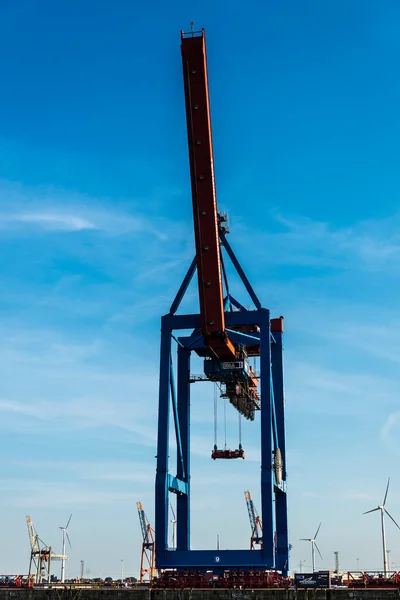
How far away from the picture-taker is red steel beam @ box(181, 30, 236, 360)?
66.9m

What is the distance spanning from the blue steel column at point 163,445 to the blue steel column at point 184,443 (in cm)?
527

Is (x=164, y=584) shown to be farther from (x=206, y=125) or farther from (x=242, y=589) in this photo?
(x=206, y=125)

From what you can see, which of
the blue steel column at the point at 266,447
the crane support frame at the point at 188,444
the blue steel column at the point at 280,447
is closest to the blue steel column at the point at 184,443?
the crane support frame at the point at 188,444

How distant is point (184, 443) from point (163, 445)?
779cm

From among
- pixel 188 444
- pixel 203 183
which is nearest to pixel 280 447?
pixel 188 444

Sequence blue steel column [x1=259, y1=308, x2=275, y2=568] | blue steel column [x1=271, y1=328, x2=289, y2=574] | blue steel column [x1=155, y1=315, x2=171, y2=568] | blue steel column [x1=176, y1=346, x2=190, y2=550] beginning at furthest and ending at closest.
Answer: blue steel column [x1=271, y1=328, x2=289, y2=574]
blue steel column [x1=176, y1=346, x2=190, y2=550]
blue steel column [x1=155, y1=315, x2=171, y2=568]
blue steel column [x1=259, y1=308, x2=275, y2=568]

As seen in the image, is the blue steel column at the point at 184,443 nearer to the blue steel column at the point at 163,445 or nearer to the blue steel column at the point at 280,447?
the blue steel column at the point at 163,445

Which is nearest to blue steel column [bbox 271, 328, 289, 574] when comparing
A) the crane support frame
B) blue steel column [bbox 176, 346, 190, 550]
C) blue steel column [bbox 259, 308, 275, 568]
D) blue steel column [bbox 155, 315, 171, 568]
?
the crane support frame

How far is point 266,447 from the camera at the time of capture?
6900 centimetres

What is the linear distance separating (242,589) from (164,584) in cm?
720

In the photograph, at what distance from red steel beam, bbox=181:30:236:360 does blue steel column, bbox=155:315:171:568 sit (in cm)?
621

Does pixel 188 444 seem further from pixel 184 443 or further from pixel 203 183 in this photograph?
pixel 203 183

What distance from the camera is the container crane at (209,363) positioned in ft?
221

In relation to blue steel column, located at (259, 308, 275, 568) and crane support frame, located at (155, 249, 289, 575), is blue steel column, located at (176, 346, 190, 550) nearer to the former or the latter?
crane support frame, located at (155, 249, 289, 575)
